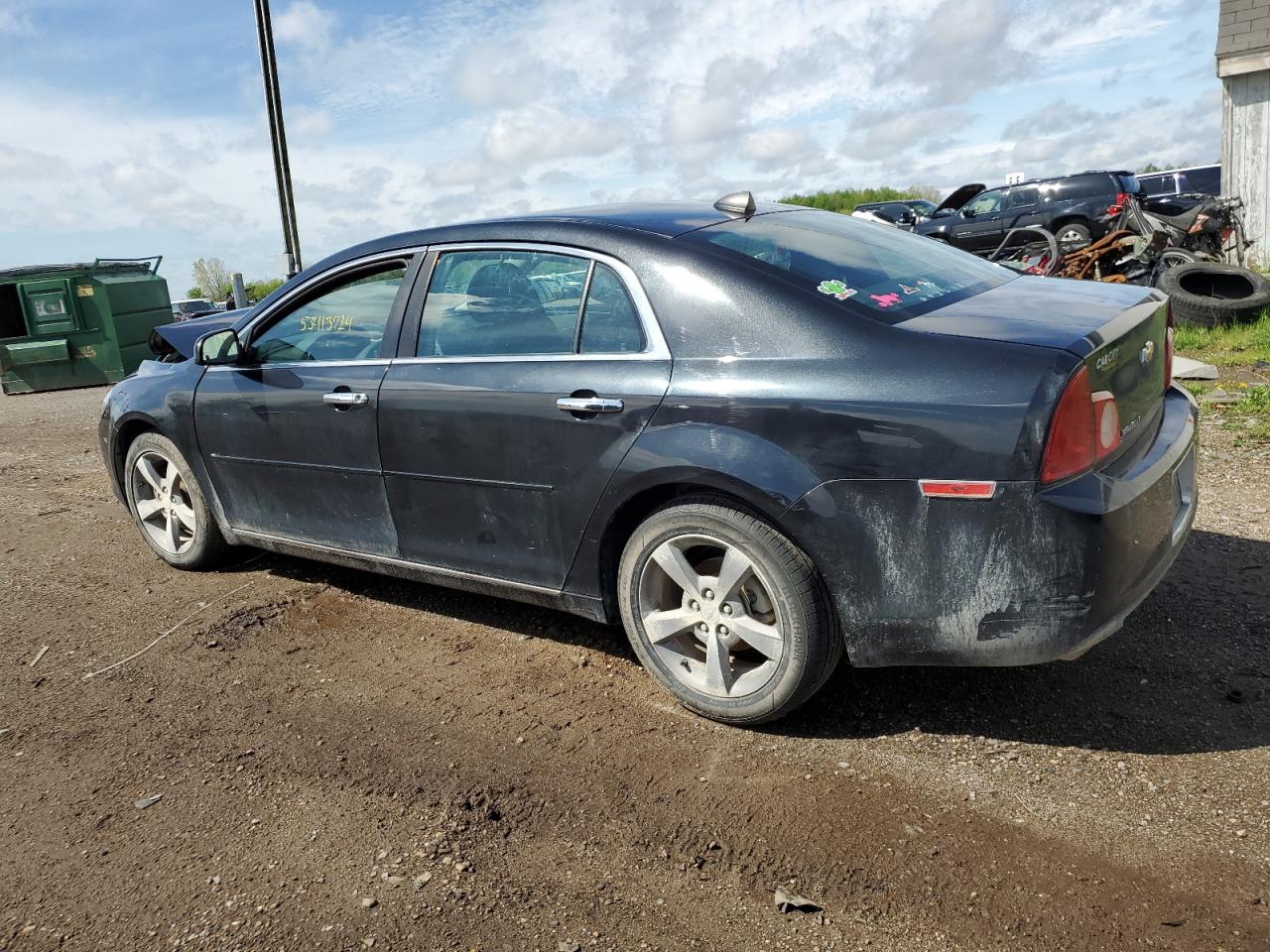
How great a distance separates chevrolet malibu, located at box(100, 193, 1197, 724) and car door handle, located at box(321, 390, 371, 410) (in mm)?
10

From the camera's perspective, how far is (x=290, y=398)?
4176mm

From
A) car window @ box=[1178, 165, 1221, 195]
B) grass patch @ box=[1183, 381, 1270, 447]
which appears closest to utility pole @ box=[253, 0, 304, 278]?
grass patch @ box=[1183, 381, 1270, 447]

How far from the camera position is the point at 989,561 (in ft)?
8.69

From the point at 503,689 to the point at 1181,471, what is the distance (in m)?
2.41

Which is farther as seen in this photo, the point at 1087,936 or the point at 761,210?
the point at 761,210

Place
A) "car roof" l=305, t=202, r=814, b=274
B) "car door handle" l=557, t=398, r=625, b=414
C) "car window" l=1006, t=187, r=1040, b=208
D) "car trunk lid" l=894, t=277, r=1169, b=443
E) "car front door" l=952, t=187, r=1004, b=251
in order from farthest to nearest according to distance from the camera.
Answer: "car front door" l=952, t=187, r=1004, b=251 < "car window" l=1006, t=187, r=1040, b=208 < "car roof" l=305, t=202, r=814, b=274 < "car door handle" l=557, t=398, r=625, b=414 < "car trunk lid" l=894, t=277, r=1169, b=443

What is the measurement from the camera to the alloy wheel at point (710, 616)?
121 inches

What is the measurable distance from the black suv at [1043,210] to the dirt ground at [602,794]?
17160 millimetres

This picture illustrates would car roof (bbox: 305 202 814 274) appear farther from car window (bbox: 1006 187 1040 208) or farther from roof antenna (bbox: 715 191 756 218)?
car window (bbox: 1006 187 1040 208)

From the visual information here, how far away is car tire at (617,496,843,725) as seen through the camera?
2957 millimetres

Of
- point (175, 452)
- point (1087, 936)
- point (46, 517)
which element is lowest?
point (1087, 936)

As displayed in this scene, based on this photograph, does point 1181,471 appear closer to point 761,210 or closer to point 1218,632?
point 1218,632

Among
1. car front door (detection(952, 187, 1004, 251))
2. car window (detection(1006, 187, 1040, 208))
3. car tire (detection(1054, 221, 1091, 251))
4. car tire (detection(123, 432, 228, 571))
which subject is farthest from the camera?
car front door (detection(952, 187, 1004, 251))

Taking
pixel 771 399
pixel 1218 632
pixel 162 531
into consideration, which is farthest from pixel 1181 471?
pixel 162 531
